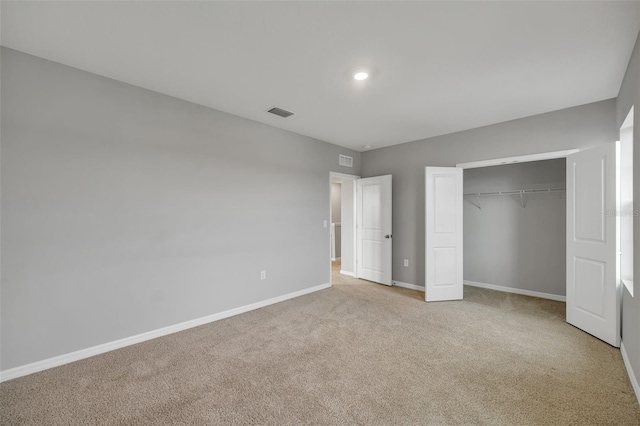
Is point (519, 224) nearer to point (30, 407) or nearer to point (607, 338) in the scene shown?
point (607, 338)

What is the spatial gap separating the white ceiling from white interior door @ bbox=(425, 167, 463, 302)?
1.19 metres

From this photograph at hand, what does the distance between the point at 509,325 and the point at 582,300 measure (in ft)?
2.66

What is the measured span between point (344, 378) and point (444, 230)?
114 inches

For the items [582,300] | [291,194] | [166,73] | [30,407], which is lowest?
[30,407]

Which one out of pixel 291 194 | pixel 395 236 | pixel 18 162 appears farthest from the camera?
pixel 395 236

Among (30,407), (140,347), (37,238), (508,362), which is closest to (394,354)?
(508,362)

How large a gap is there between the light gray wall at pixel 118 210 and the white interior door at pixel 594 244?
3.77 meters

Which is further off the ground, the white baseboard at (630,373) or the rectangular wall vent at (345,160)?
the rectangular wall vent at (345,160)

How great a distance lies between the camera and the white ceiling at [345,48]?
70.7 inches

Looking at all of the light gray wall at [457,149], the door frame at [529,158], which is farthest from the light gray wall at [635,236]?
the door frame at [529,158]

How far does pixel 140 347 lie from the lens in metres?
2.69

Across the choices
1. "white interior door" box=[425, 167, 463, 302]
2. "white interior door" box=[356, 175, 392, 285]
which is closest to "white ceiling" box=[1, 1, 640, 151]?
"white interior door" box=[425, 167, 463, 302]

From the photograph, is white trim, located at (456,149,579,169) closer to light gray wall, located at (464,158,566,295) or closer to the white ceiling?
the white ceiling

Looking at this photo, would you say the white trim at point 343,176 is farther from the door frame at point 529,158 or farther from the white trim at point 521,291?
the white trim at point 521,291
